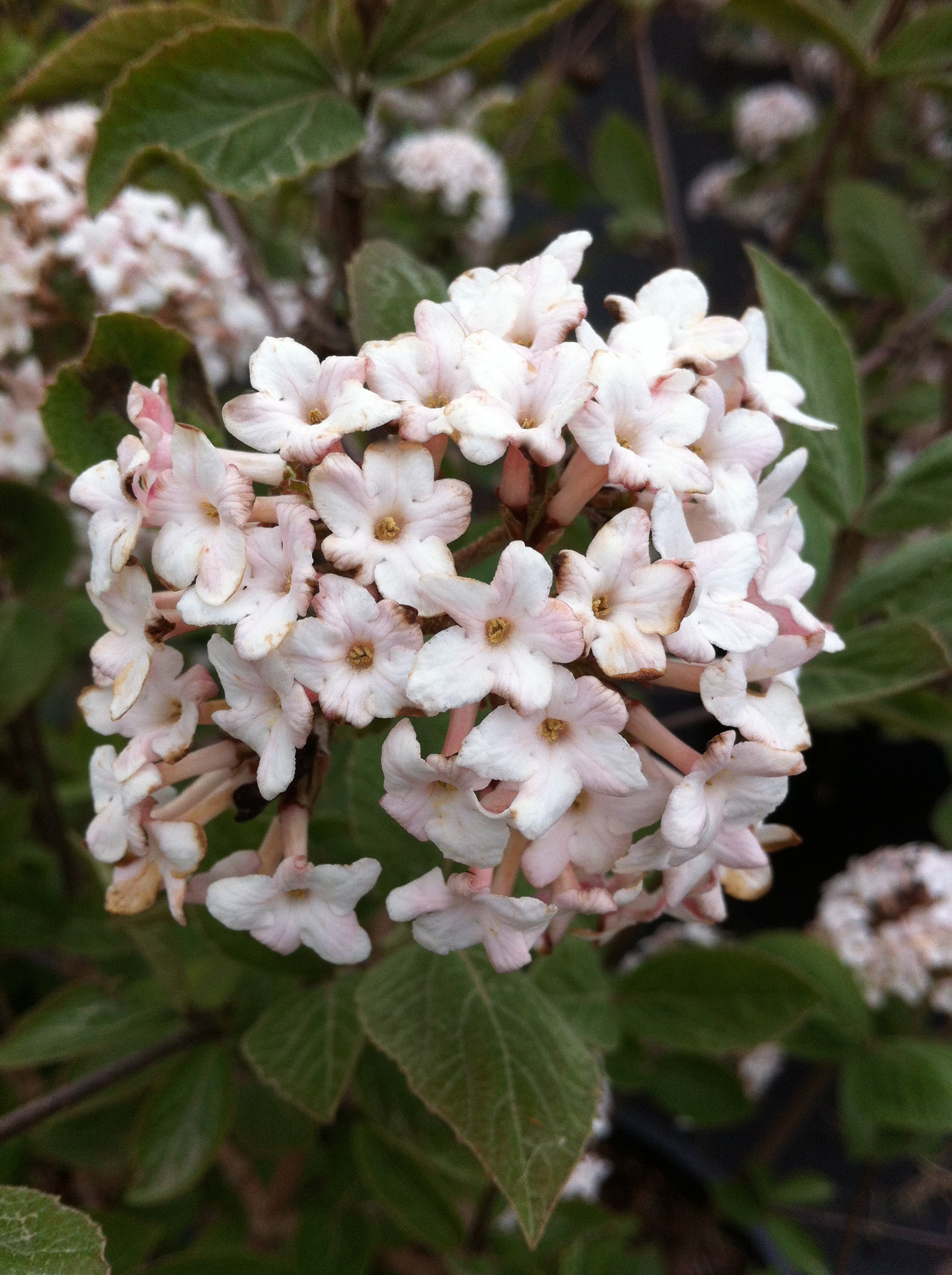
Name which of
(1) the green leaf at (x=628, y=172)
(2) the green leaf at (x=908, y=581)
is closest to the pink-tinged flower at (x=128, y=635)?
(2) the green leaf at (x=908, y=581)

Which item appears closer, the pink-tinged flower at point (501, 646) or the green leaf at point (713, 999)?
the pink-tinged flower at point (501, 646)

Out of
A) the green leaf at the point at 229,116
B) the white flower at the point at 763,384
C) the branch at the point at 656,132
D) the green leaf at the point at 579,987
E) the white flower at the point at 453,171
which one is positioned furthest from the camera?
the white flower at the point at 453,171

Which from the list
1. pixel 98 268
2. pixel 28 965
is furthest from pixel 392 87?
pixel 28 965

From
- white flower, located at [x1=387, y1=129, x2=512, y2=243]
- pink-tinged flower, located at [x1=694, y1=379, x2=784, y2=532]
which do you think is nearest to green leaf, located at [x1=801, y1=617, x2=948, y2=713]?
pink-tinged flower, located at [x1=694, y1=379, x2=784, y2=532]

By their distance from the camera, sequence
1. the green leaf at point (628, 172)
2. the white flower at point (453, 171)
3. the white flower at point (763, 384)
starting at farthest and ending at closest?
the green leaf at point (628, 172) < the white flower at point (453, 171) < the white flower at point (763, 384)

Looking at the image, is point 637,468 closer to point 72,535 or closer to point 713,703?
point 713,703

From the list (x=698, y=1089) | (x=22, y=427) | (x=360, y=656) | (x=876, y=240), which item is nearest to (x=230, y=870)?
(x=360, y=656)

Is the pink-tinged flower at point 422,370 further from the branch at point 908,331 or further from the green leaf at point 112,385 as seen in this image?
the branch at point 908,331
